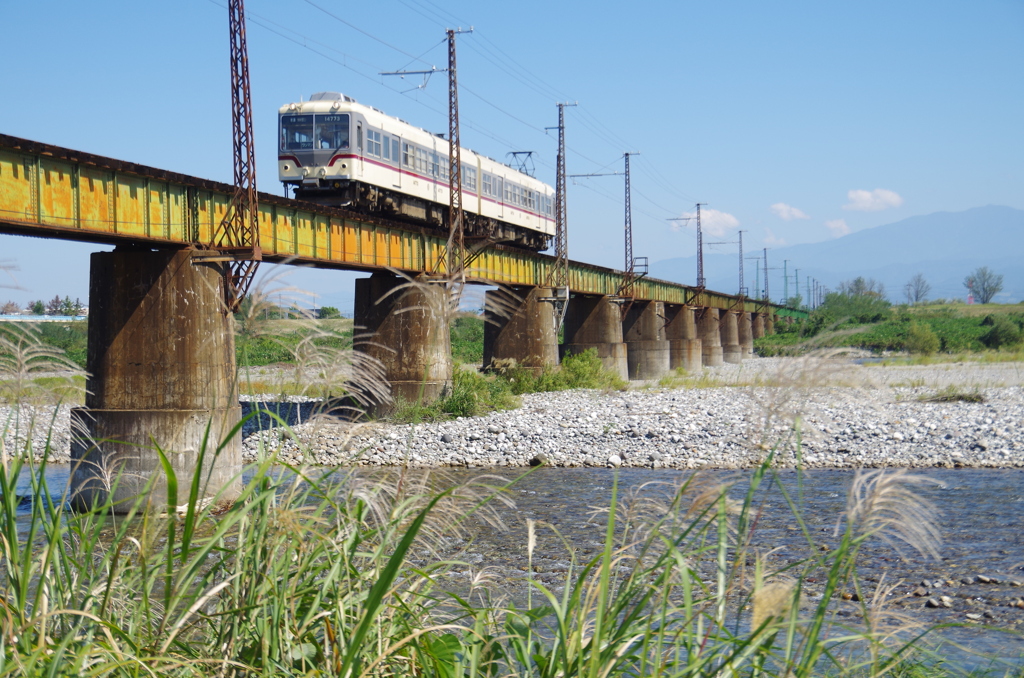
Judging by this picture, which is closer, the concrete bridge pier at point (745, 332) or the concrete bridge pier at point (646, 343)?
the concrete bridge pier at point (646, 343)

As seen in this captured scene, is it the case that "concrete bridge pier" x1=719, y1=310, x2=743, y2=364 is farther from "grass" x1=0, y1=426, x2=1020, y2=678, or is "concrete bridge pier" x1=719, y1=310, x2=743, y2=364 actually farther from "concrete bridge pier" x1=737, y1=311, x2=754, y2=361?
"grass" x1=0, y1=426, x2=1020, y2=678

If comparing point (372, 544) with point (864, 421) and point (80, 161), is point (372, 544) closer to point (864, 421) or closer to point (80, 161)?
point (80, 161)

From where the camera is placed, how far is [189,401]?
15.5 metres

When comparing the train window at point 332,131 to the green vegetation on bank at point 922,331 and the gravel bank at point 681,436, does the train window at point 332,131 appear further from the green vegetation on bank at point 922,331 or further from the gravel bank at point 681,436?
the green vegetation on bank at point 922,331

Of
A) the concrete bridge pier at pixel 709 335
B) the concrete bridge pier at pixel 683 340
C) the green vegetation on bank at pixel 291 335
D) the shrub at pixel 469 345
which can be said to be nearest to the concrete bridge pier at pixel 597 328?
the shrub at pixel 469 345

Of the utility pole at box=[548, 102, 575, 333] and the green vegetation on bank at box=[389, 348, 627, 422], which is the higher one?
the utility pole at box=[548, 102, 575, 333]

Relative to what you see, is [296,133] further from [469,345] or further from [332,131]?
[469,345]

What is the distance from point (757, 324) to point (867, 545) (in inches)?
3402

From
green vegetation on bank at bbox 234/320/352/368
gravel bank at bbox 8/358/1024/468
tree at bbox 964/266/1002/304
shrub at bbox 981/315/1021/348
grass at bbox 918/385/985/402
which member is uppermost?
tree at bbox 964/266/1002/304

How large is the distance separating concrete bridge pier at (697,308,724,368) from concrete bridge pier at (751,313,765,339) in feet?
84.3

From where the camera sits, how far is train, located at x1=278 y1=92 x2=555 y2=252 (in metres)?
25.2

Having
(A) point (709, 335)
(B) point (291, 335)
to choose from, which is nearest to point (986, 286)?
(A) point (709, 335)

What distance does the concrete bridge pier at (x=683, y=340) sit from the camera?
56812mm

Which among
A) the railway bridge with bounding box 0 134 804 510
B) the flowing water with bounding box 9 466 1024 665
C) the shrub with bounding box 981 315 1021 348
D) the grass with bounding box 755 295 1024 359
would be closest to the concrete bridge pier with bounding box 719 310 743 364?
the grass with bounding box 755 295 1024 359
